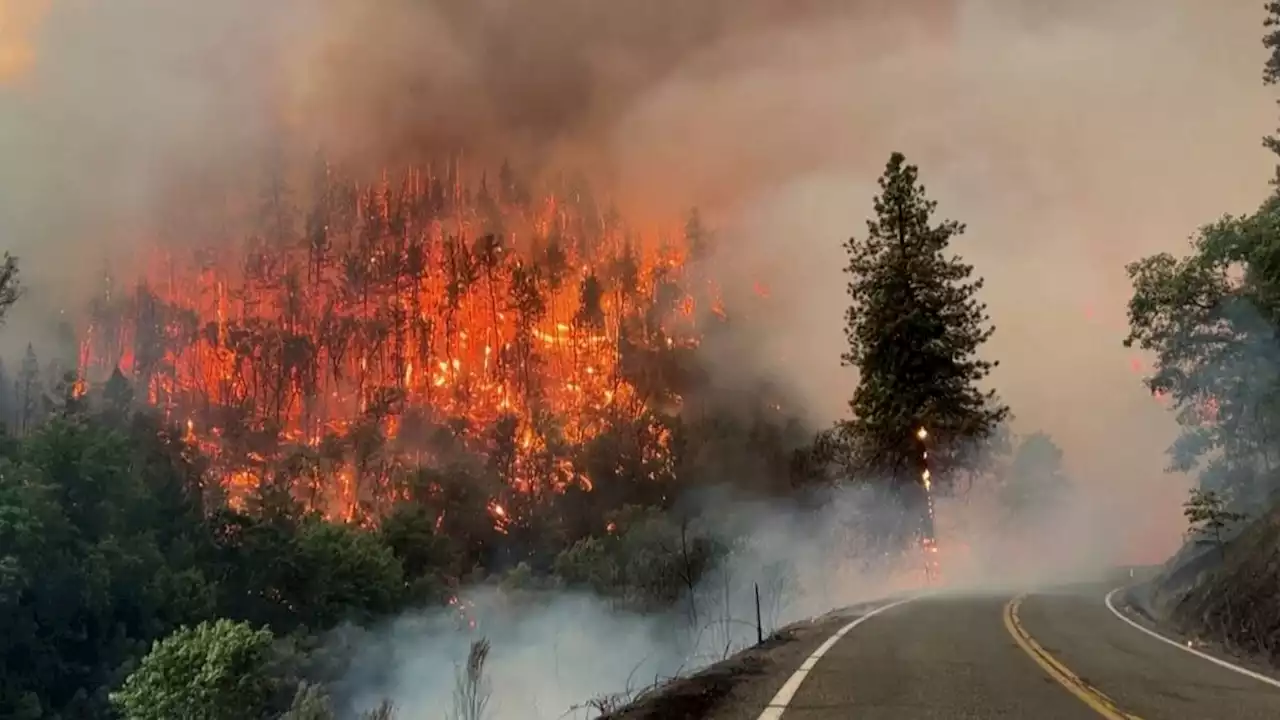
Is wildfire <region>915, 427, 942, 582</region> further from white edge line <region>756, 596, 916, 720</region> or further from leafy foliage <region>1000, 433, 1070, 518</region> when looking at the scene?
leafy foliage <region>1000, 433, 1070, 518</region>

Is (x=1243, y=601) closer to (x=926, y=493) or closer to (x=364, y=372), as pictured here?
(x=926, y=493)

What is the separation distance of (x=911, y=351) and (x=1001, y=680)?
33721 millimetres

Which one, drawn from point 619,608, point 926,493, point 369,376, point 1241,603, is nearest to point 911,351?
point 926,493

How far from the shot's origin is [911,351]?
41.9 metres

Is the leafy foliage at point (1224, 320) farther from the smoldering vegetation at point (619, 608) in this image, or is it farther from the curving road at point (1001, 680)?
the smoldering vegetation at point (619, 608)

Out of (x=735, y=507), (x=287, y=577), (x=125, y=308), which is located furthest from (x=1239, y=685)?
(x=125, y=308)

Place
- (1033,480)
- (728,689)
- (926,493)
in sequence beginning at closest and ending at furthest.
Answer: (728,689) < (926,493) < (1033,480)

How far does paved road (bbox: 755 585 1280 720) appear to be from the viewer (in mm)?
7805

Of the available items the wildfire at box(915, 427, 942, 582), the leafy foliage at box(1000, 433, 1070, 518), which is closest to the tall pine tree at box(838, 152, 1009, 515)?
the wildfire at box(915, 427, 942, 582)

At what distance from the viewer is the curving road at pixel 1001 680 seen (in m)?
7.77

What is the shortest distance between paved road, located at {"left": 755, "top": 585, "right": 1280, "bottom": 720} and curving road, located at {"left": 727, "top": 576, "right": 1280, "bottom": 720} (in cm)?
1

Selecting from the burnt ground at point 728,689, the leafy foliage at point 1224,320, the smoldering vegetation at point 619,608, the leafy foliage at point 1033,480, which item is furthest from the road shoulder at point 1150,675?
the leafy foliage at point 1033,480

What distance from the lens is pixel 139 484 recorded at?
6581 cm

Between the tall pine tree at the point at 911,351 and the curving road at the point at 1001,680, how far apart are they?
82.8ft
